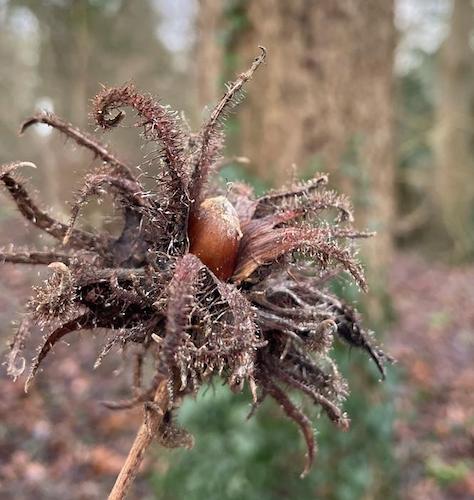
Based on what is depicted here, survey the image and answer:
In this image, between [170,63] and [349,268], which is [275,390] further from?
[170,63]

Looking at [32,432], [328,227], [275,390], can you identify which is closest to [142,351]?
[275,390]

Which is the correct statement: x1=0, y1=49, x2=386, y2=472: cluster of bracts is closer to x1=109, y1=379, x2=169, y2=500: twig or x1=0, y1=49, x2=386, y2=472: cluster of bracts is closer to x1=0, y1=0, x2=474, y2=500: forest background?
x1=109, y1=379, x2=169, y2=500: twig

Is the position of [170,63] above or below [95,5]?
above

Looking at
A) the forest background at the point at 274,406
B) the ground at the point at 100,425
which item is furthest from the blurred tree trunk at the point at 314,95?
the ground at the point at 100,425

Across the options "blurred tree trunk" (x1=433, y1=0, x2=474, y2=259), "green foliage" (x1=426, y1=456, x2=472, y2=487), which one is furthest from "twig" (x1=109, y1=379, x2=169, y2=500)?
"blurred tree trunk" (x1=433, y1=0, x2=474, y2=259)

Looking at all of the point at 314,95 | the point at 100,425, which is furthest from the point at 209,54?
the point at 100,425

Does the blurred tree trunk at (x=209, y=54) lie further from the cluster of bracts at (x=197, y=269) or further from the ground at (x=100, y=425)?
the cluster of bracts at (x=197, y=269)

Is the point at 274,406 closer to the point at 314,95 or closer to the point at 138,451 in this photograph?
the point at 314,95
